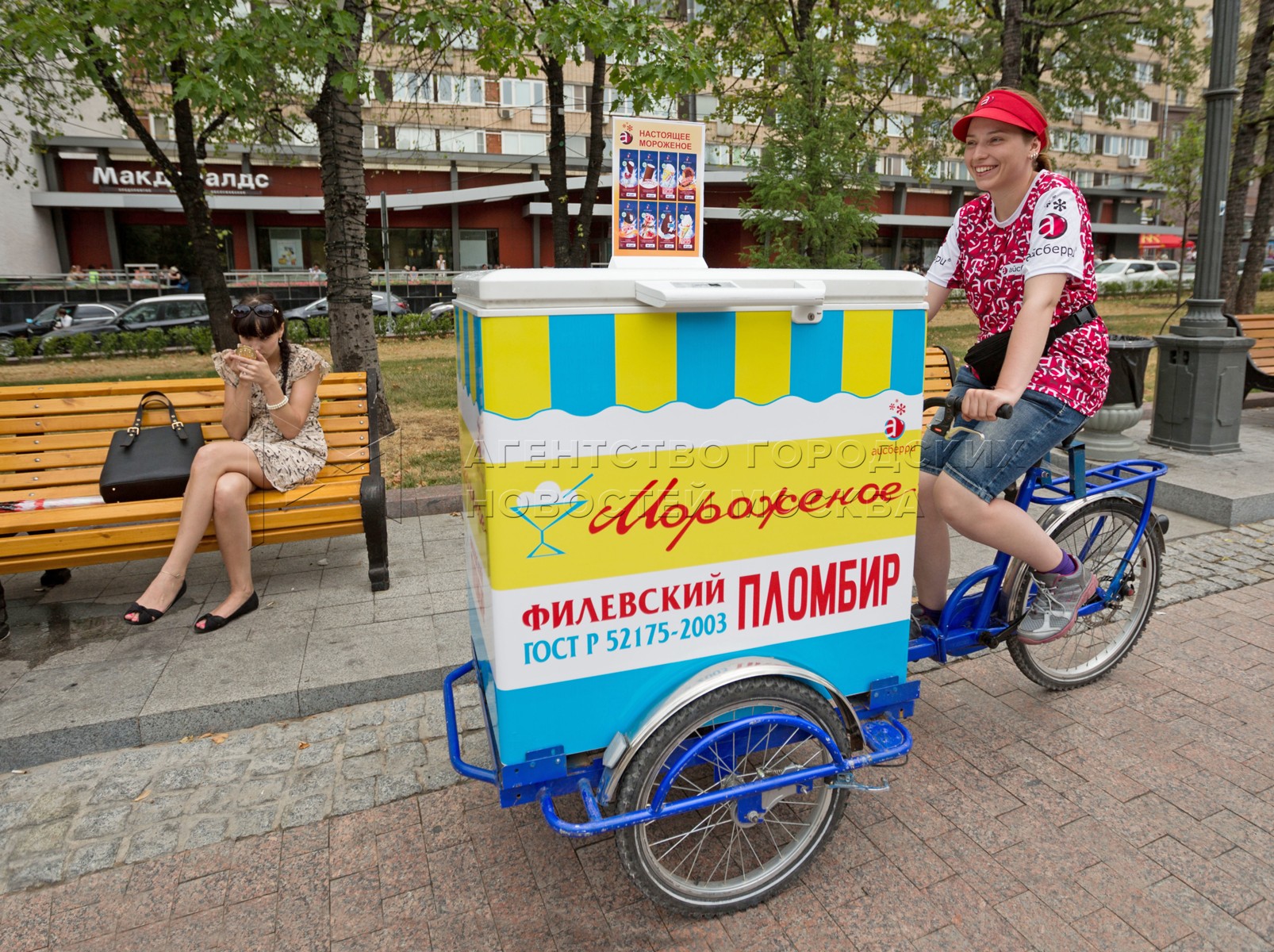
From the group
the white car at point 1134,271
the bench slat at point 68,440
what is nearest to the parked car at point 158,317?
the bench slat at point 68,440

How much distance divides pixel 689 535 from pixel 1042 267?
1.49 m

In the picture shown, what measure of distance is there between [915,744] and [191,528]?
3.43m

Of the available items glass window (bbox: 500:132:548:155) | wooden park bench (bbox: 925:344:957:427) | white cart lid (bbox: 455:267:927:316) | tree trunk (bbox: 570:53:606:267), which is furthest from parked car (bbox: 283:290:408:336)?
white cart lid (bbox: 455:267:927:316)

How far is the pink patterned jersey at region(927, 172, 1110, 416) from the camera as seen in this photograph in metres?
2.64

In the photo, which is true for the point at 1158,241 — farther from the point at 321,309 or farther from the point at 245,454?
the point at 245,454

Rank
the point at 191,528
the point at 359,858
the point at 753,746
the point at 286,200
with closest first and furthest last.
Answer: the point at 753,746, the point at 359,858, the point at 191,528, the point at 286,200

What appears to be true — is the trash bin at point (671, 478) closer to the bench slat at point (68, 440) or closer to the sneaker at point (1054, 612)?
the sneaker at point (1054, 612)

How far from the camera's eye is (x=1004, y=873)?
2.45 m

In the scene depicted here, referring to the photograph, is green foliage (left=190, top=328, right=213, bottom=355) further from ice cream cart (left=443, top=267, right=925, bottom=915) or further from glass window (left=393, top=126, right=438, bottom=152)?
glass window (left=393, top=126, right=438, bottom=152)

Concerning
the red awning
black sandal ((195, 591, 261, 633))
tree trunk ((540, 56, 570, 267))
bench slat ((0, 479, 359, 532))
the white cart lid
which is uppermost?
the red awning

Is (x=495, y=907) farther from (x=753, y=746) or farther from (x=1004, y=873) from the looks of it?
(x=1004, y=873)

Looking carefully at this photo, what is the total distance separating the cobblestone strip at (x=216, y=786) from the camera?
2658 mm

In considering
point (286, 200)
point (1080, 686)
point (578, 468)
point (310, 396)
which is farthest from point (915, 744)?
point (286, 200)

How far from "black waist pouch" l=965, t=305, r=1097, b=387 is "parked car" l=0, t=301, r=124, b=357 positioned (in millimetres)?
24395
